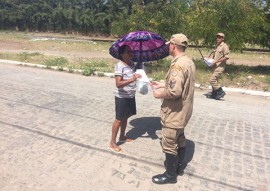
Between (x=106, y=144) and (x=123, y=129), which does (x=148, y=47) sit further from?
(x=106, y=144)

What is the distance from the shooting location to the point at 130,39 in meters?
5.35

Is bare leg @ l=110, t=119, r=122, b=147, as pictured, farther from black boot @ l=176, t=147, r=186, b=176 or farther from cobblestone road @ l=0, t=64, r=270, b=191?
black boot @ l=176, t=147, r=186, b=176

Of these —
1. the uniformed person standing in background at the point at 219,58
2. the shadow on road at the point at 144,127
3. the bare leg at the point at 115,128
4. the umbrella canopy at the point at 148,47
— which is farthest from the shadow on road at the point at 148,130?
the uniformed person standing in background at the point at 219,58

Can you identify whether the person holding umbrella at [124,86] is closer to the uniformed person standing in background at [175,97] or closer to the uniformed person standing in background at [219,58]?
the uniformed person standing in background at [175,97]

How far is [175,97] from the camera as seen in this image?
155 inches

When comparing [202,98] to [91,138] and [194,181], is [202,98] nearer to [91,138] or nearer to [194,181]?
[91,138]

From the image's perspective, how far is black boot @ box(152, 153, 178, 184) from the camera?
4363mm

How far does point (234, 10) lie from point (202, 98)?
5.04 meters

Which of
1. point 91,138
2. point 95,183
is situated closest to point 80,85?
point 91,138

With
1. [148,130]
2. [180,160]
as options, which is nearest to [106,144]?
[148,130]

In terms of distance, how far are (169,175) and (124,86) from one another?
59.1 inches

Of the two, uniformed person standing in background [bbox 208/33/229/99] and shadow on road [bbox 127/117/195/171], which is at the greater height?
uniformed person standing in background [bbox 208/33/229/99]

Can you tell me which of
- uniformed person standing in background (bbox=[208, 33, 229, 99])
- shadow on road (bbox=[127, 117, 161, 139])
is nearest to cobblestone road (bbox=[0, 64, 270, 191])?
shadow on road (bbox=[127, 117, 161, 139])

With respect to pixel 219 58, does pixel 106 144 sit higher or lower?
lower
